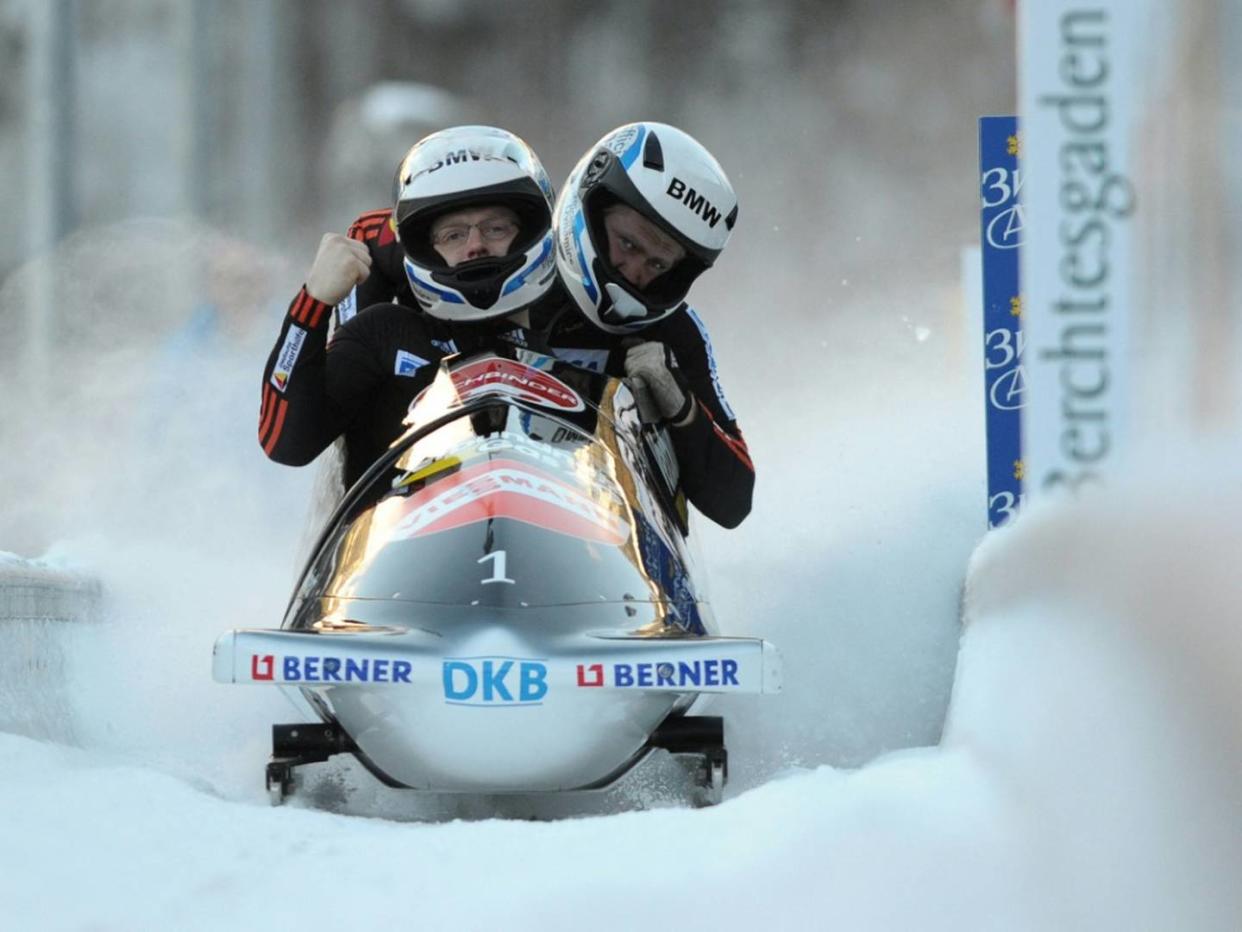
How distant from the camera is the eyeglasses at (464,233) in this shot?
11.6ft

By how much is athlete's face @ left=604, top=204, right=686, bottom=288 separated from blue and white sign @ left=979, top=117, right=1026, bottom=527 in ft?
3.73

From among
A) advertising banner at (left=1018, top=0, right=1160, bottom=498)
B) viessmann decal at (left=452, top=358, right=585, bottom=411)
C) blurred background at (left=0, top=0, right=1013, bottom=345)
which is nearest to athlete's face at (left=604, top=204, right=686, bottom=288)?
viessmann decal at (left=452, top=358, right=585, bottom=411)

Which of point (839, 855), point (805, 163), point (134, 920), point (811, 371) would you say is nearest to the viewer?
point (134, 920)

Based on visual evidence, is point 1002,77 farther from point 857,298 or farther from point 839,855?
point 839,855

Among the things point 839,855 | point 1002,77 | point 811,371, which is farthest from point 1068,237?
point 1002,77

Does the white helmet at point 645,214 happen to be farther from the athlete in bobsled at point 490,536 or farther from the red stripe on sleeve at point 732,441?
the red stripe on sleeve at point 732,441

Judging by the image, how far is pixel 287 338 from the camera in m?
3.36

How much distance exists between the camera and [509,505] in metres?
2.67

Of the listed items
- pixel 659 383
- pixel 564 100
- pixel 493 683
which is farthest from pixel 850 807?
pixel 564 100

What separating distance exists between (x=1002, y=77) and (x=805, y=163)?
144 centimetres

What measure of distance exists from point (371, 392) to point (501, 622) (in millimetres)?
→ 1164

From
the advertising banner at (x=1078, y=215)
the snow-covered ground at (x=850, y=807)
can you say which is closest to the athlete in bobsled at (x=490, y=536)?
the snow-covered ground at (x=850, y=807)

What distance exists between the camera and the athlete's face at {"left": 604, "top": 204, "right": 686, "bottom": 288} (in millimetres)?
3699

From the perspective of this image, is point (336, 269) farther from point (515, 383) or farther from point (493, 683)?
point (493, 683)
